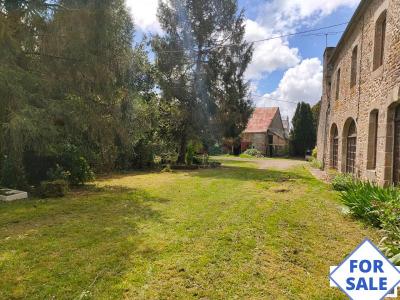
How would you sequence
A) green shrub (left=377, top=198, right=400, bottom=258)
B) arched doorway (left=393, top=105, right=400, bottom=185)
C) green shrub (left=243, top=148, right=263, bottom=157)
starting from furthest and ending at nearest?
green shrub (left=243, top=148, right=263, bottom=157)
arched doorway (left=393, top=105, right=400, bottom=185)
green shrub (left=377, top=198, right=400, bottom=258)

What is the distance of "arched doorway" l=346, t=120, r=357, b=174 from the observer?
1095 cm

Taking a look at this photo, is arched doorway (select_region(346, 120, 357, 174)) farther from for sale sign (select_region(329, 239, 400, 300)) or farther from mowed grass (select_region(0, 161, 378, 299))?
for sale sign (select_region(329, 239, 400, 300))

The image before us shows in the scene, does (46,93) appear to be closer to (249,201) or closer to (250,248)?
(249,201)


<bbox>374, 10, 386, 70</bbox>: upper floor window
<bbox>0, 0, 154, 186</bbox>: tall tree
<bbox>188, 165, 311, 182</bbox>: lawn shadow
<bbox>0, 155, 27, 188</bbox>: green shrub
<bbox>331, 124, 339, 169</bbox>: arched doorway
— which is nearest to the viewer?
<bbox>0, 0, 154, 186</bbox>: tall tree

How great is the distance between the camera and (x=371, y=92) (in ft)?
28.2

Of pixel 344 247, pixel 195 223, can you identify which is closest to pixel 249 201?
pixel 195 223

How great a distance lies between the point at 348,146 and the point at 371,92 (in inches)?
154

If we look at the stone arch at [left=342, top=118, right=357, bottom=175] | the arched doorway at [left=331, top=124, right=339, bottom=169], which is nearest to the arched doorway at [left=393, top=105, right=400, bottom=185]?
the stone arch at [left=342, top=118, right=357, bottom=175]

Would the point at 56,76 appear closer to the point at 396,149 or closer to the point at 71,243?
the point at 71,243

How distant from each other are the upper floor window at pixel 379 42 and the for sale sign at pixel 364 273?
27.3 feet

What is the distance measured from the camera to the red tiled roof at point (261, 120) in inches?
1457

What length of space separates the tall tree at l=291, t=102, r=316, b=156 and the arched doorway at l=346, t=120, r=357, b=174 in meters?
21.1

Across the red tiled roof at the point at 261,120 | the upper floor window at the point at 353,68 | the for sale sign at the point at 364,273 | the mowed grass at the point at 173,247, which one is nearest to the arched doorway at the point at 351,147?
the upper floor window at the point at 353,68

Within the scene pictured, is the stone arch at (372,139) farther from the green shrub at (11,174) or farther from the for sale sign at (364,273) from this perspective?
the green shrub at (11,174)
